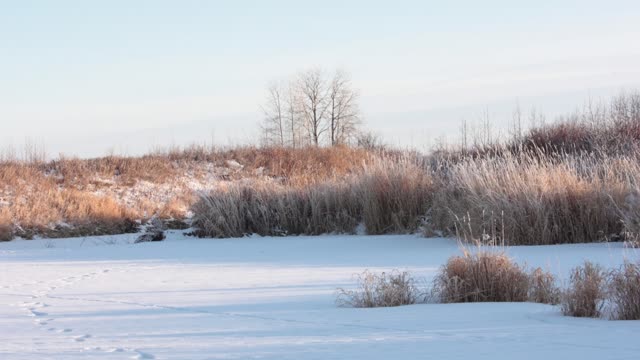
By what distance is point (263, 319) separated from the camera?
634cm

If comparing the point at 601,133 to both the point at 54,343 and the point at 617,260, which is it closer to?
the point at 617,260

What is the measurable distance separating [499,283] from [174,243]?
10151mm

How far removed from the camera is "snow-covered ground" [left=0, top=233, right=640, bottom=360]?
504 cm

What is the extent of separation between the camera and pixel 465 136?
26.4m

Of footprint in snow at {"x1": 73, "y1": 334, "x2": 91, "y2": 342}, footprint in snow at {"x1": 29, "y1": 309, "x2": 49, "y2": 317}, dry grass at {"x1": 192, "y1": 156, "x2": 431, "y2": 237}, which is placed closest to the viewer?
footprint in snow at {"x1": 73, "y1": 334, "x2": 91, "y2": 342}

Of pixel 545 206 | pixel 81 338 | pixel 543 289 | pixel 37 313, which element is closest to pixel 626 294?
pixel 543 289

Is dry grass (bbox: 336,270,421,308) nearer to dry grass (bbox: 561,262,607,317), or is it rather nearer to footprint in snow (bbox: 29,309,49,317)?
dry grass (bbox: 561,262,607,317)

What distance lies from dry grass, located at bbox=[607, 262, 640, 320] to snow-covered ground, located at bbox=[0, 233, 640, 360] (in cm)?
18

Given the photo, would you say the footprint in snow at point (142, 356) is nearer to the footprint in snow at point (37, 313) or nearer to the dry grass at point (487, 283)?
the footprint in snow at point (37, 313)

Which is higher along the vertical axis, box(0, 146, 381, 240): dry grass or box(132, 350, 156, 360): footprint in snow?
box(0, 146, 381, 240): dry grass

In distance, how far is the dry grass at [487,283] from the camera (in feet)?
22.6

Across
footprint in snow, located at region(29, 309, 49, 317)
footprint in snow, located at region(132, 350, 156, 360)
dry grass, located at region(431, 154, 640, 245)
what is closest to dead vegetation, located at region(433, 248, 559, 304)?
footprint in snow, located at region(132, 350, 156, 360)

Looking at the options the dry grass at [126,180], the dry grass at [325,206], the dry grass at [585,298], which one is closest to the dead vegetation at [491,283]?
the dry grass at [585,298]

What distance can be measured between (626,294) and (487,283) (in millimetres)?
1301
